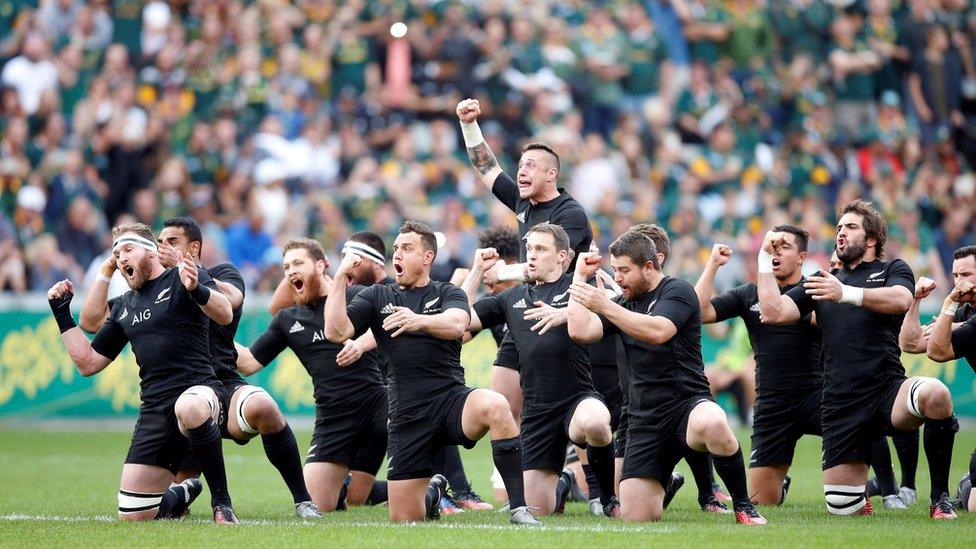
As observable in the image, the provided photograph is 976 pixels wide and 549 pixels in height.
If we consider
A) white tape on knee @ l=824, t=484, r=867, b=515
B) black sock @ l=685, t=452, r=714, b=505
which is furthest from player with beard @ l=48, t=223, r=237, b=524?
white tape on knee @ l=824, t=484, r=867, b=515

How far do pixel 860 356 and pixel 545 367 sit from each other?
2.14 m

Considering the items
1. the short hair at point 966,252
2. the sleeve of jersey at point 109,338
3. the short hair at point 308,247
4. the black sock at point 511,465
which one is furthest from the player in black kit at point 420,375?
the short hair at point 966,252

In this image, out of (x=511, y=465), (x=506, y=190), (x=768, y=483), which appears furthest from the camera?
(x=506, y=190)

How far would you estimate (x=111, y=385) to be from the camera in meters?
17.4

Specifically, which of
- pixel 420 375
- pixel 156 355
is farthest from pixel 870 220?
pixel 156 355

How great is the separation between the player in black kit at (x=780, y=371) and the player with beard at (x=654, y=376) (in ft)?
3.46

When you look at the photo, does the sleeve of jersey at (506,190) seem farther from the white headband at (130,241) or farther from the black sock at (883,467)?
the black sock at (883,467)

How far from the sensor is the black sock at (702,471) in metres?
9.52

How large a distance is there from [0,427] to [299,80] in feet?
22.4

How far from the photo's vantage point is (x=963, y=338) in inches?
378

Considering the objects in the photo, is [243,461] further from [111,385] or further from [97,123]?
[97,123]

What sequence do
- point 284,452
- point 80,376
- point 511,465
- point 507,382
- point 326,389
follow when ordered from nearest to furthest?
point 511,465 → point 284,452 → point 326,389 → point 507,382 → point 80,376

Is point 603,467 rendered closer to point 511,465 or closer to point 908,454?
point 511,465

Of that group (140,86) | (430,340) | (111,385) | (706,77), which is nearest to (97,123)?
(140,86)
